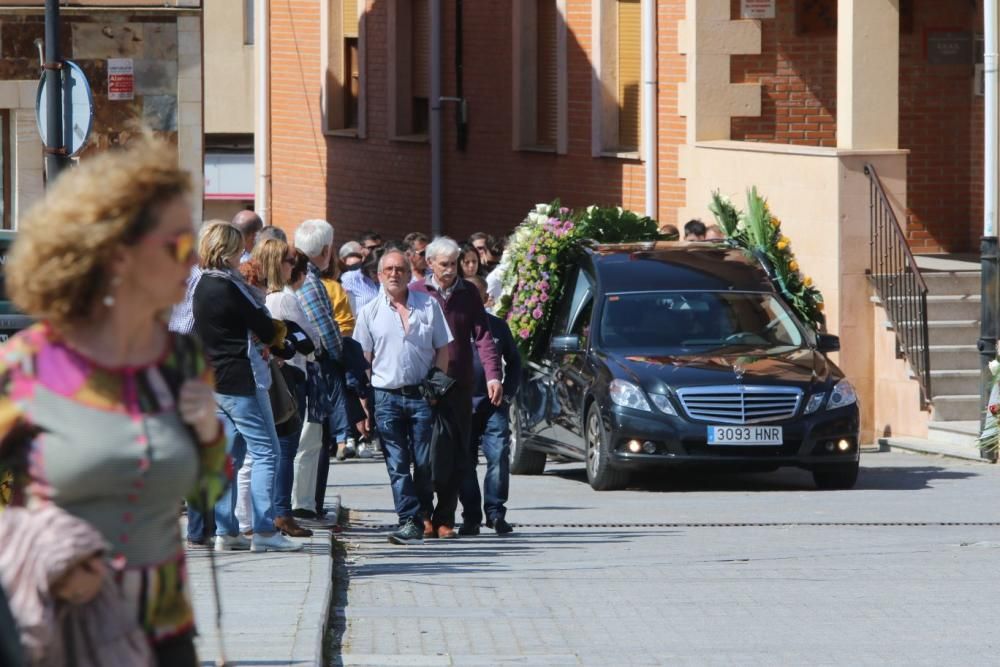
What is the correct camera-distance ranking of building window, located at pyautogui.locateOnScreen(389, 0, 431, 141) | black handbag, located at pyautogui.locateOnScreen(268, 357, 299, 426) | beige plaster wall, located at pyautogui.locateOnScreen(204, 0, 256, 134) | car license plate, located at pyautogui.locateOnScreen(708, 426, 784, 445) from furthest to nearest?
beige plaster wall, located at pyautogui.locateOnScreen(204, 0, 256, 134) < building window, located at pyautogui.locateOnScreen(389, 0, 431, 141) < car license plate, located at pyautogui.locateOnScreen(708, 426, 784, 445) < black handbag, located at pyautogui.locateOnScreen(268, 357, 299, 426)

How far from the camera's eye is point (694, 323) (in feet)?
54.1

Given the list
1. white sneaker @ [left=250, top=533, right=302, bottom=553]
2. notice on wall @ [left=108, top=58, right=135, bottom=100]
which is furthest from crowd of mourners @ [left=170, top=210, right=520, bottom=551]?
notice on wall @ [left=108, top=58, right=135, bottom=100]

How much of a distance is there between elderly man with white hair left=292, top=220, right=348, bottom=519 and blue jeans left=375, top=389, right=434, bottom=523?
36cm

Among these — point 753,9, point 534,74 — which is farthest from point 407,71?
point 753,9

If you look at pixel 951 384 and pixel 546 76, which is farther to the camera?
pixel 546 76

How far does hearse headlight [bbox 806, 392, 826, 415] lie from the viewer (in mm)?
15539

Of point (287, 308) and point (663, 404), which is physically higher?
point (287, 308)

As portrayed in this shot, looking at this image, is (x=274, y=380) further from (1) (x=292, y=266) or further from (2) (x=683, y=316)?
(2) (x=683, y=316)

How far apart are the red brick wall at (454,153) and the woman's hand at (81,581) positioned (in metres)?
20.1

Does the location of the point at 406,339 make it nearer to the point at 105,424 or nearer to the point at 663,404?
the point at 663,404

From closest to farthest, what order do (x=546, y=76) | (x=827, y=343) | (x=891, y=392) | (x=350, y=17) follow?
1. (x=827, y=343)
2. (x=891, y=392)
3. (x=546, y=76)
4. (x=350, y=17)

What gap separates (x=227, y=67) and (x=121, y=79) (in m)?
24.3

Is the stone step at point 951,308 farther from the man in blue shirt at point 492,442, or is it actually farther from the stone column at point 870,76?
the man in blue shirt at point 492,442

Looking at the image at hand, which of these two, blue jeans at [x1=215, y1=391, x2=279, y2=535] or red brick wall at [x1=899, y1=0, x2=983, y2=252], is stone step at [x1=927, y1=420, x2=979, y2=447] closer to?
red brick wall at [x1=899, y1=0, x2=983, y2=252]
